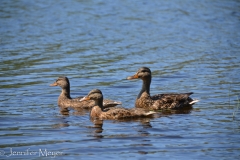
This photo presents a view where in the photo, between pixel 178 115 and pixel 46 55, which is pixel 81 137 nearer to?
pixel 178 115

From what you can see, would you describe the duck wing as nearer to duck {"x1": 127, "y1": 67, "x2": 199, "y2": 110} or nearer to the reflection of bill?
duck {"x1": 127, "y1": 67, "x2": 199, "y2": 110}

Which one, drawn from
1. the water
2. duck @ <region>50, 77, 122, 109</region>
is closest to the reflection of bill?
the water

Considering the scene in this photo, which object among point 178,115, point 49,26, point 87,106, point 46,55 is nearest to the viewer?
point 178,115

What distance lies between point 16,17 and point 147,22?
18.5 ft

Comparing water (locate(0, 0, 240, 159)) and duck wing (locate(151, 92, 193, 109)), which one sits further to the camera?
duck wing (locate(151, 92, 193, 109))

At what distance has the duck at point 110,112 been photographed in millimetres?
12273

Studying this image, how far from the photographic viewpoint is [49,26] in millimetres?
24438

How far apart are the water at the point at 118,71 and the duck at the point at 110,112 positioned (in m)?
0.28

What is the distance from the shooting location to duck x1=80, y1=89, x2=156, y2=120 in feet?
40.3

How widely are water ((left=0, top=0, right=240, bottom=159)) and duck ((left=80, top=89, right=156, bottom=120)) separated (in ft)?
0.90

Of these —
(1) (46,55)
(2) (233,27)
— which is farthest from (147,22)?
(1) (46,55)

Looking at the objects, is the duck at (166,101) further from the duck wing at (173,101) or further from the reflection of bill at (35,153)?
the reflection of bill at (35,153)

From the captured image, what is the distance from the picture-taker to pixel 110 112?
1237 cm

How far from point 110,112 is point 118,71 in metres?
4.88
